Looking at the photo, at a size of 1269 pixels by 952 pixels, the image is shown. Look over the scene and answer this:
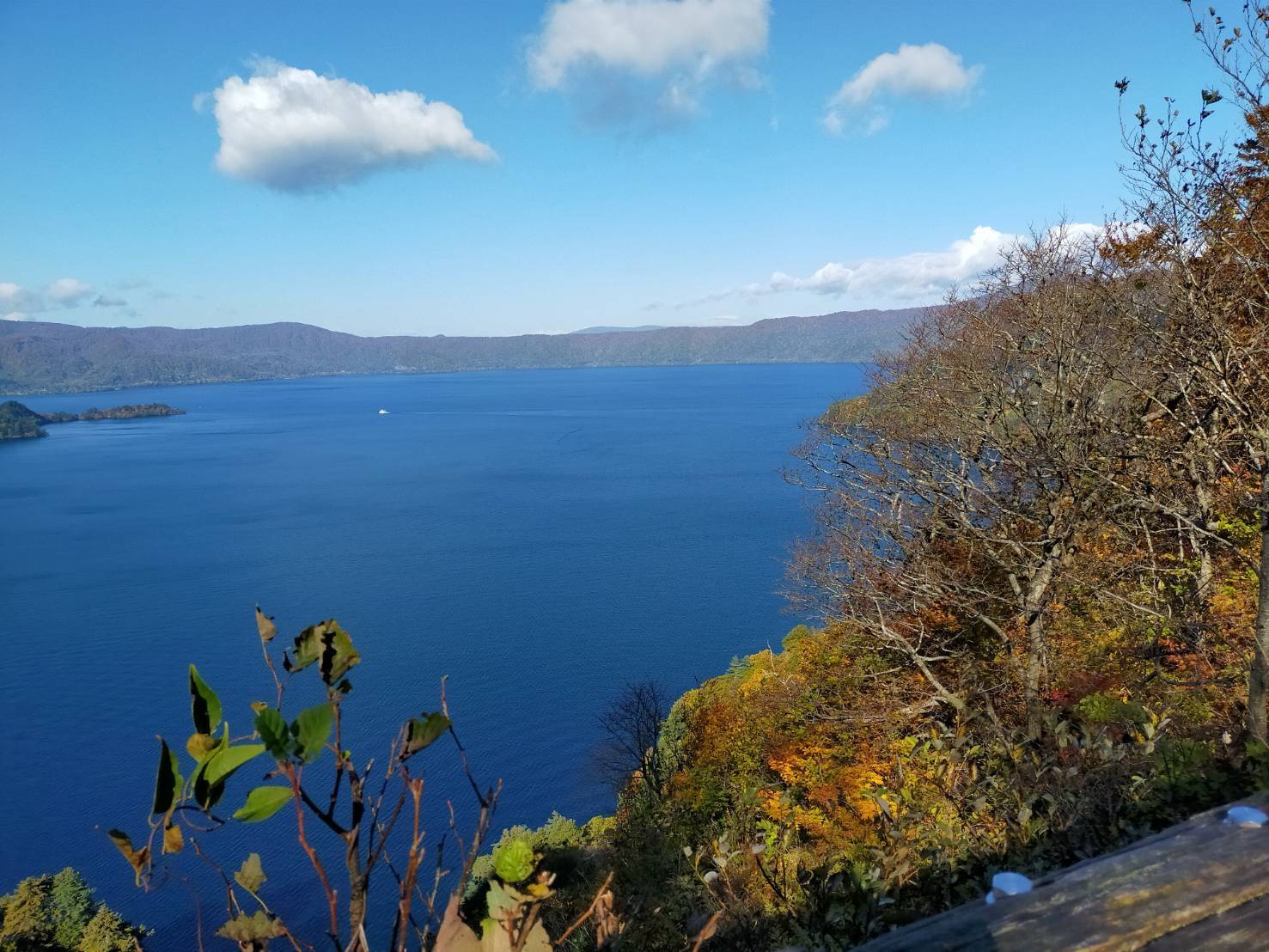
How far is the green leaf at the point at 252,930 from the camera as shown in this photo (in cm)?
97

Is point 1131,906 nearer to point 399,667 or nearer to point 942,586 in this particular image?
point 942,586

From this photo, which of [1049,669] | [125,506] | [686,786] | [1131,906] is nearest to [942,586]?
[1049,669]

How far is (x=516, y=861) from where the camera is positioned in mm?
1051

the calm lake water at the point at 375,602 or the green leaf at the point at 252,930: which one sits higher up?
the green leaf at the point at 252,930

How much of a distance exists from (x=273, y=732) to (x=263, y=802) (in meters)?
0.14

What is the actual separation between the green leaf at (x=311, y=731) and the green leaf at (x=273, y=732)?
20mm

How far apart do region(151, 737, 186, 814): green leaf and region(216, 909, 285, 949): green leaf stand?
0.25 meters

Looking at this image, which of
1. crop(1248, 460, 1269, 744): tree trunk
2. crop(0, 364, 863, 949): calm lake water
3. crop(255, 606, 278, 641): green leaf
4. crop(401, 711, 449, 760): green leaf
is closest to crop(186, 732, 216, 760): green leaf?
crop(255, 606, 278, 641): green leaf

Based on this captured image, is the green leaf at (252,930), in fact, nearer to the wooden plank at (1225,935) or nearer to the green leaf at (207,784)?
the green leaf at (207,784)

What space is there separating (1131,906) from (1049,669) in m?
10.2

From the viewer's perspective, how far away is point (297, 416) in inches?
4941

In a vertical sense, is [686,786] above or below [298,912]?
above

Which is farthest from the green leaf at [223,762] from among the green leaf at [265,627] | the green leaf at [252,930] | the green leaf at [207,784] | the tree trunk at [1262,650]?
the tree trunk at [1262,650]

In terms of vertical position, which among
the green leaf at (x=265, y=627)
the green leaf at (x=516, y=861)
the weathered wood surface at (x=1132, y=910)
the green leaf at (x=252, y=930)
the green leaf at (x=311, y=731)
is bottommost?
the weathered wood surface at (x=1132, y=910)
